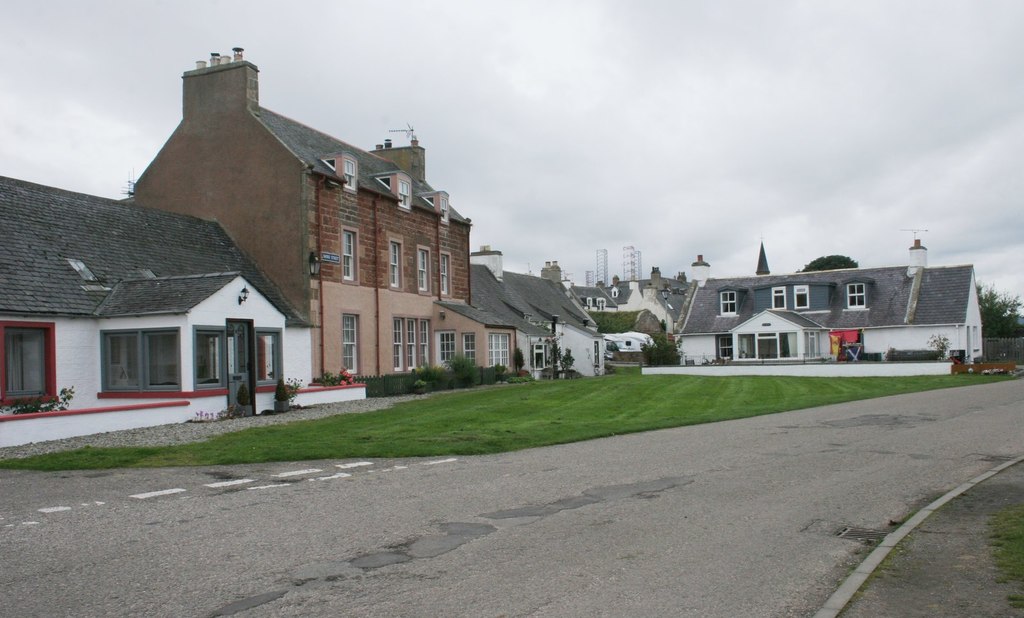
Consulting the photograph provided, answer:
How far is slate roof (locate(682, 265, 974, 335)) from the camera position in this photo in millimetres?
46750

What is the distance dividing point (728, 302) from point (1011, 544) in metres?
46.9

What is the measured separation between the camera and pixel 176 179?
1183 inches

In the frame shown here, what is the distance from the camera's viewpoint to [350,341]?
101 ft

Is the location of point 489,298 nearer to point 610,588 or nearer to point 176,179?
point 176,179

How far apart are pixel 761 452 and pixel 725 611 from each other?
8.60 metres

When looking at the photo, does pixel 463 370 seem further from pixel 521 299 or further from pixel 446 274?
pixel 521 299

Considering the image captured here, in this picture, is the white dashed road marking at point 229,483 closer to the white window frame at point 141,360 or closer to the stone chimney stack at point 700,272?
the white window frame at point 141,360

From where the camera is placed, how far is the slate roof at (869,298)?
46750 millimetres

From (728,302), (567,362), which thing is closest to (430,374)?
(567,362)

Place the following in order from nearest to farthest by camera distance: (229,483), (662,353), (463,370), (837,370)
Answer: (229,483) → (463,370) → (837,370) → (662,353)

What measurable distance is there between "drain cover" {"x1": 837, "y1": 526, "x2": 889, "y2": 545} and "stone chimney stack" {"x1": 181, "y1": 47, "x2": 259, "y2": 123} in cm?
2493

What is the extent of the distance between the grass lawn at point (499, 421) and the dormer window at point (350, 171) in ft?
26.7

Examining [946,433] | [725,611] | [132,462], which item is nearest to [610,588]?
[725,611]

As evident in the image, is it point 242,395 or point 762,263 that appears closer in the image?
point 242,395
